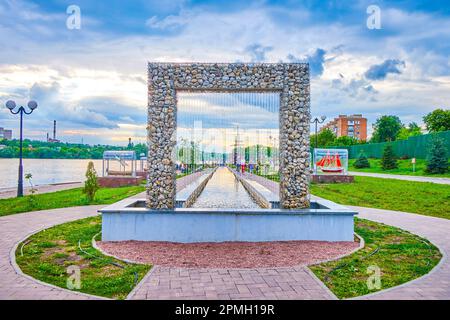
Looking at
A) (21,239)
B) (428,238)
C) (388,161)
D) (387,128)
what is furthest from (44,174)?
(387,128)

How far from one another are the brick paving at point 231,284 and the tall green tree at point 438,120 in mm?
50046

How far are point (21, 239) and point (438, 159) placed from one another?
94.3 ft

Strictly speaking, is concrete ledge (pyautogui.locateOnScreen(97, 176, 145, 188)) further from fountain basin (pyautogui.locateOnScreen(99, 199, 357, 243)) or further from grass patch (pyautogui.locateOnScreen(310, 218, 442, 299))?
grass patch (pyautogui.locateOnScreen(310, 218, 442, 299))

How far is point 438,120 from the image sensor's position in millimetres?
48031

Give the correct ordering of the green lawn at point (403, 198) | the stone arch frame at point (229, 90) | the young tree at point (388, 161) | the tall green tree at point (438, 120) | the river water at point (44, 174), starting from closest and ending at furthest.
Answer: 1. the stone arch frame at point (229, 90)
2. the green lawn at point (403, 198)
3. the river water at point (44, 174)
4. the young tree at point (388, 161)
5. the tall green tree at point (438, 120)

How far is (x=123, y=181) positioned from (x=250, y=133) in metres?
12.7

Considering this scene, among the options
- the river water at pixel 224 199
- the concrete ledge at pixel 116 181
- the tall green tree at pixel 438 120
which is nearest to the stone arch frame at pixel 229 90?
the river water at pixel 224 199

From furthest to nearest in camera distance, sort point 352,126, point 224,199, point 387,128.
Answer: point 352,126
point 387,128
point 224,199

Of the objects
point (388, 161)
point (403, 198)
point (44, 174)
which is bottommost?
point (44, 174)

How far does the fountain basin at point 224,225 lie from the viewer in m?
7.14

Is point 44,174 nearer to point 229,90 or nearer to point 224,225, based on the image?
point 229,90

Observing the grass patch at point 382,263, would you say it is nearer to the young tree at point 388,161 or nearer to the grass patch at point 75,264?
the grass patch at point 75,264

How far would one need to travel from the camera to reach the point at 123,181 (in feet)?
66.0

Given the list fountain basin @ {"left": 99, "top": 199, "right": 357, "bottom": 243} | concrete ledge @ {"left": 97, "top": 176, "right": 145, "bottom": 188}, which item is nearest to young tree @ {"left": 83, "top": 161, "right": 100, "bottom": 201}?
fountain basin @ {"left": 99, "top": 199, "right": 357, "bottom": 243}
